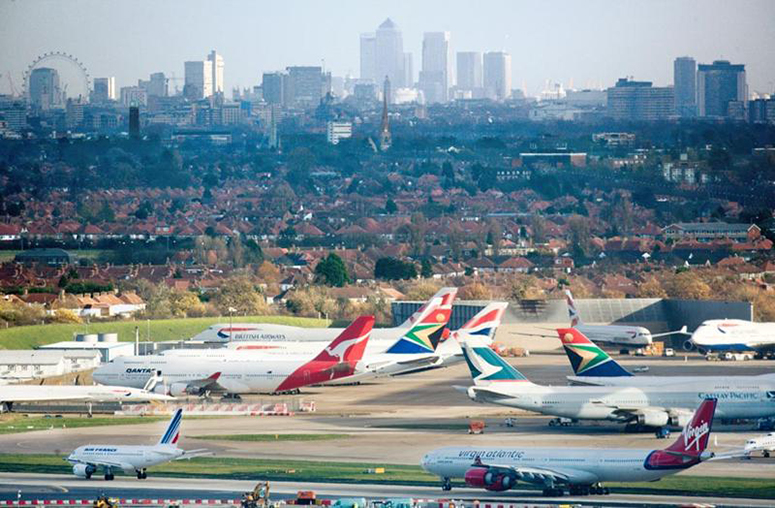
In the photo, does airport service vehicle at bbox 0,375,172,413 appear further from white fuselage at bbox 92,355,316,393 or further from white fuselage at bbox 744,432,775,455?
white fuselage at bbox 744,432,775,455

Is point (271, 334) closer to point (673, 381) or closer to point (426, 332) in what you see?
point (426, 332)

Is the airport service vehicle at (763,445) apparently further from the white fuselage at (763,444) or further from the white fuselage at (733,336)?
the white fuselage at (733,336)

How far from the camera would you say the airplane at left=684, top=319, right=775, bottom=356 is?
374 ft

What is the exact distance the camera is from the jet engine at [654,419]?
68.8 m

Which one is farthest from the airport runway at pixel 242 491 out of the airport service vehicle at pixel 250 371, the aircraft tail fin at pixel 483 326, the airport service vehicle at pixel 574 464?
the aircraft tail fin at pixel 483 326

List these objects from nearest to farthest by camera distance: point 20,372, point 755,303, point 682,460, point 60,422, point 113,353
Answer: point 682,460
point 60,422
point 20,372
point 113,353
point 755,303

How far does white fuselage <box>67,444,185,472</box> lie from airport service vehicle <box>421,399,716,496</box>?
32.3 ft

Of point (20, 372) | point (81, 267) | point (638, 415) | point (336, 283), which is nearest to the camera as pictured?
point (638, 415)

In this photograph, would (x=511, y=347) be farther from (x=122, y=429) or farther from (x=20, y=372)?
(x=122, y=429)

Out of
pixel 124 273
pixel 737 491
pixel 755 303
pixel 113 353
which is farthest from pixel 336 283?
pixel 737 491

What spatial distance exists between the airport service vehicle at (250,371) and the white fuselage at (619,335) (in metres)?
35.4

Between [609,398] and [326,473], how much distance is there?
663 inches

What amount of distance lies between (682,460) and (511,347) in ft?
229

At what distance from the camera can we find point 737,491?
53500 millimetres
